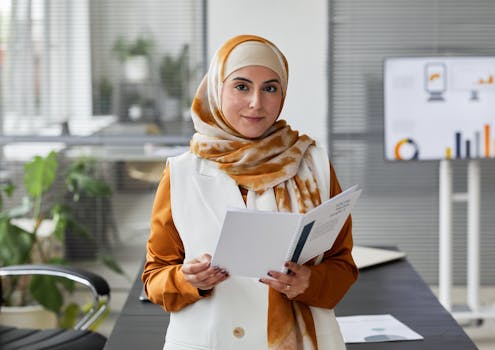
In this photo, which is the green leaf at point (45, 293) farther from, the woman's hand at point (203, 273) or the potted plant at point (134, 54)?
the woman's hand at point (203, 273)

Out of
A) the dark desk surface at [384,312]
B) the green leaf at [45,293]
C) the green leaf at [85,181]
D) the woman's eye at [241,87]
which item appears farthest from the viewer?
the green leaf at [85,181]

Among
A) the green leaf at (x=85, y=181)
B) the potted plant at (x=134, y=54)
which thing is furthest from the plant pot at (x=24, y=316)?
the potted plant at (x=134, y=54)

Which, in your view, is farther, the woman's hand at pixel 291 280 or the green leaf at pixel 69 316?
the green leaf at pixel 69 316

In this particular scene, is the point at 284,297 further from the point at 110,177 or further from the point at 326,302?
the point at 110,177

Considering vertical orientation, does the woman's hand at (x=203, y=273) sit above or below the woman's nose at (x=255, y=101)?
below

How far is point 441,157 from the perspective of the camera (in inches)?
168

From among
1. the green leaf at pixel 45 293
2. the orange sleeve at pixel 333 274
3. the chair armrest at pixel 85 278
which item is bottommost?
the green leaf at pixel 45 293

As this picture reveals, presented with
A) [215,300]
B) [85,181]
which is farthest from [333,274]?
[85,181]

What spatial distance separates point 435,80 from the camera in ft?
14.0

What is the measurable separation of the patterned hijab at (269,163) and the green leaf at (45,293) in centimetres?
254

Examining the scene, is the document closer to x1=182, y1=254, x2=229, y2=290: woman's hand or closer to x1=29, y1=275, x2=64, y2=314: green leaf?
x1=182, y1=254, x2=229, y2=290: woman's hand

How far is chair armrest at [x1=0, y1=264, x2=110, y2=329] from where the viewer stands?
117 inches

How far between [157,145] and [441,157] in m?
1.67

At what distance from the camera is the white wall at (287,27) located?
4.84 m
